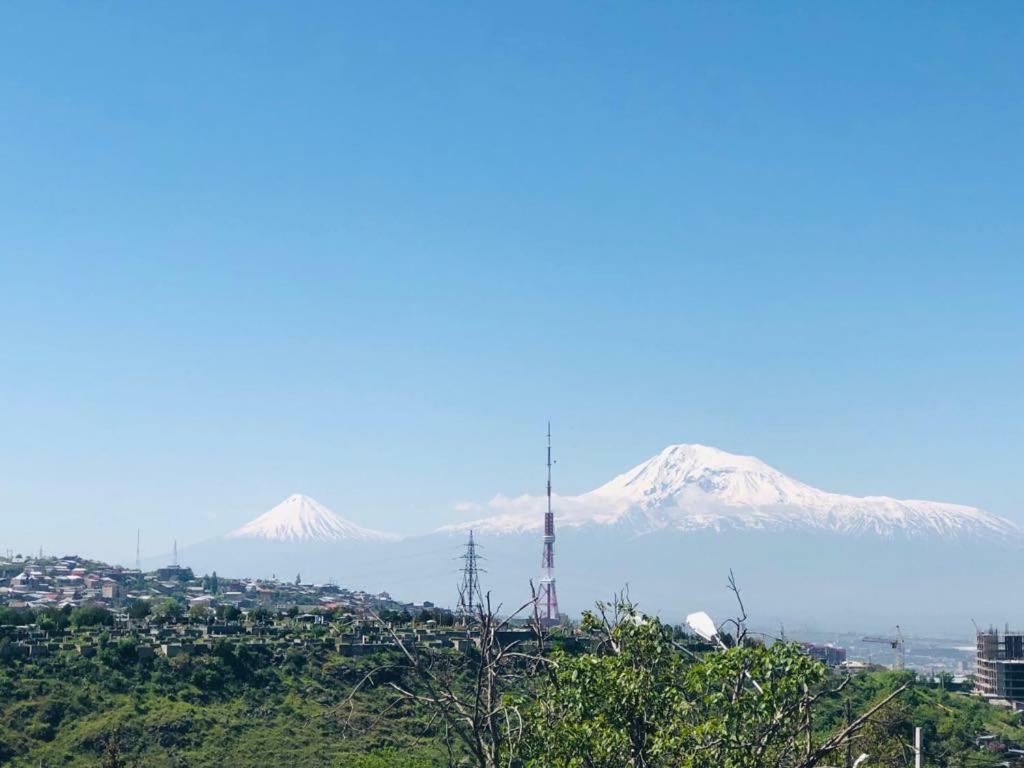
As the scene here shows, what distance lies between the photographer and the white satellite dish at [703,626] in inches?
952

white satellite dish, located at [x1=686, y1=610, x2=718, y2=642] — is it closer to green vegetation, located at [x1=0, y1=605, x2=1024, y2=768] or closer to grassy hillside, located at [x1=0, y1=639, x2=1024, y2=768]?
green vegetation, located at [x1=0, y1=605, x2=1024, y2=768]

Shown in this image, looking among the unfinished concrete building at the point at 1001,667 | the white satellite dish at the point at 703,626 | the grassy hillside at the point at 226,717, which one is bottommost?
the unfinished concrete building at the point at 1001,667

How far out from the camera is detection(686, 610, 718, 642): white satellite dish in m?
24.2

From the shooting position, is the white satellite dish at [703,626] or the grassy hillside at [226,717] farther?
the grassy hillside at [226,717]

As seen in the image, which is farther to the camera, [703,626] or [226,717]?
[226,717]

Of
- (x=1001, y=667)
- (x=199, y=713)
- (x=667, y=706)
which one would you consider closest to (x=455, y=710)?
(x=667, y=706)

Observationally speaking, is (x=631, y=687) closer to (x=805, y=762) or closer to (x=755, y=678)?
(x=755, y=678)

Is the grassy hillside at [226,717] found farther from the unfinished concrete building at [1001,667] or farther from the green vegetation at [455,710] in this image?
the unfinished concrete building at [1001,667]

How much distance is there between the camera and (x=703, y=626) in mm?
27828

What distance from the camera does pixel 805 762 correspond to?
1859cm

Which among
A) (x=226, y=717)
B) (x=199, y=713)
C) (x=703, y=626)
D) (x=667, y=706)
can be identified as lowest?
(x=226, y=717)

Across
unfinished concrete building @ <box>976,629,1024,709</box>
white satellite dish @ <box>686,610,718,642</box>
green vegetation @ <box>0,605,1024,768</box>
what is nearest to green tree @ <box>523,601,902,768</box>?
green vegetation @ <box>0,605,1024,768</box>

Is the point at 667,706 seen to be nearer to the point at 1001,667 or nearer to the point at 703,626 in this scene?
the point at 703,626

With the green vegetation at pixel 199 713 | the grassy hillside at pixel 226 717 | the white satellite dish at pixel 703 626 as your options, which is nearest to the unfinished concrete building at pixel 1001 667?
the grassy hillside at pixel 226 717
